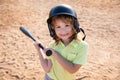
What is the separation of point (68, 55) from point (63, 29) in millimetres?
232

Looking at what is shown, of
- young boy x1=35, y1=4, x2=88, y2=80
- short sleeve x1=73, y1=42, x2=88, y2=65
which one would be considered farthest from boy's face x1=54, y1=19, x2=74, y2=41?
short sleeve x1=73, y1=42, x2=88, y2=65

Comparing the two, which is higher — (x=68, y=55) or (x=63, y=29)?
(x=63, y=29)

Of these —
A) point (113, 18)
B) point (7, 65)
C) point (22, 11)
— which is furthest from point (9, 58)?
point (113, 18)

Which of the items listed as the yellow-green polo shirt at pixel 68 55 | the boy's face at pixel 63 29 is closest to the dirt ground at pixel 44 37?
the yellow-green polo shirt at pixel 68 55

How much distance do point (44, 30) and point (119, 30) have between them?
1.76 m

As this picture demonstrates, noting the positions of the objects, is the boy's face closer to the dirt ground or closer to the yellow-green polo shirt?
the yellow-green polo shirt

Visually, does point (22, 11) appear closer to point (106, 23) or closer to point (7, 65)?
point (106, 23)

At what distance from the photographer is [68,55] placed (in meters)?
2.34

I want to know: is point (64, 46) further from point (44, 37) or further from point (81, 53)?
point (44, 37)

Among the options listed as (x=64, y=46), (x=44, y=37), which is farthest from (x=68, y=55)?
(x=44, y=37)

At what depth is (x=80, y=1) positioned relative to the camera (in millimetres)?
8531

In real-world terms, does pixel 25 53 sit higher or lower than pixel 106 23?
higher

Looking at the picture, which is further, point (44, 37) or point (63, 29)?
point (44, 37)

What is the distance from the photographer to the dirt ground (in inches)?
189
